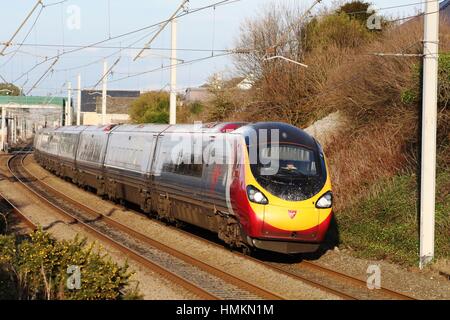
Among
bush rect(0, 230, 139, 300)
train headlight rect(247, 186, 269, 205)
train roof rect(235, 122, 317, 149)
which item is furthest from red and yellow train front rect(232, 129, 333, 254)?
bush rect(0, 230, 139, 300)

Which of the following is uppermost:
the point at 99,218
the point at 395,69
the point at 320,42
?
the point at 320,42

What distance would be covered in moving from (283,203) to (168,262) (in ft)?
8.41

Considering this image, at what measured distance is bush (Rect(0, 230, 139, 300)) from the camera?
9.60 m

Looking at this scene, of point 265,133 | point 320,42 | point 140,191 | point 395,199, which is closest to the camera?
point 265,133

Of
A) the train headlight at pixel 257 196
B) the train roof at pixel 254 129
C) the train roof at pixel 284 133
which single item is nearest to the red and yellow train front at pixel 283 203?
the train headlight at pixel 257 196

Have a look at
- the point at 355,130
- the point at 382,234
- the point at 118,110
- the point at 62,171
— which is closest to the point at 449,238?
the point at 382,234

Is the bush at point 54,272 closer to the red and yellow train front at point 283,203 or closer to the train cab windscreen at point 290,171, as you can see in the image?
the red and yellow train front at point 283,203

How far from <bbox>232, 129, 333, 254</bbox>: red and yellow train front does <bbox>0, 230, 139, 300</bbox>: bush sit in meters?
2.67

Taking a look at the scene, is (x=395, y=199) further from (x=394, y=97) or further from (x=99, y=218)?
(x=99, y=218)

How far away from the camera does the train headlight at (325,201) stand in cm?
1316

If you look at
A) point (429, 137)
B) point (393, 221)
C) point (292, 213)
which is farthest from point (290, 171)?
point (393, 221)

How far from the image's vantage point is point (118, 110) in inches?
3954

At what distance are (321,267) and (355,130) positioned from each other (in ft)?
36.9

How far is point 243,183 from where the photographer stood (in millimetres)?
13016
